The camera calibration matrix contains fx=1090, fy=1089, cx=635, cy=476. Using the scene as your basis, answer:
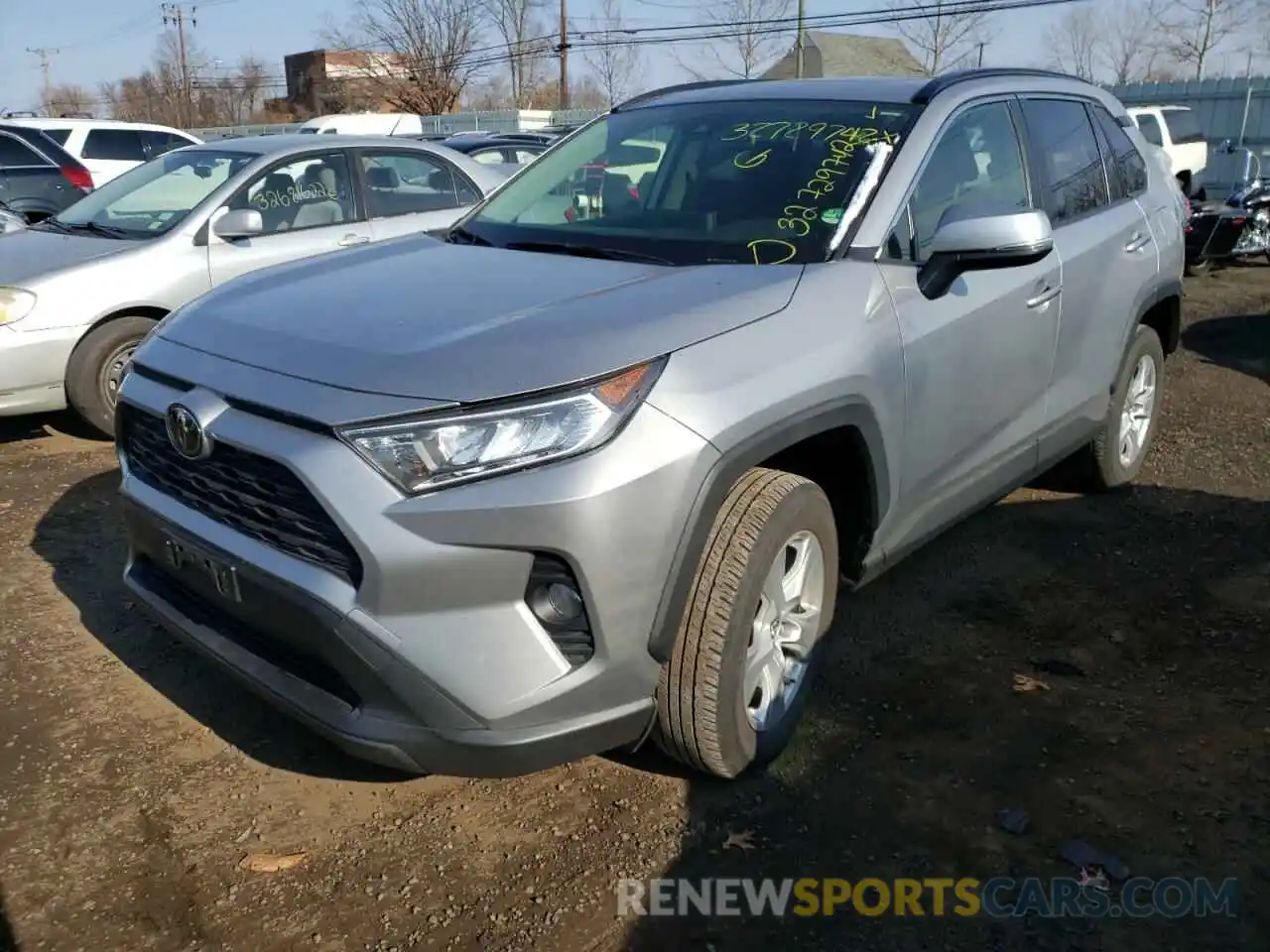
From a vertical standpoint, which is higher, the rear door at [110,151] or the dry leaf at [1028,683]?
the rear door at [110,151]

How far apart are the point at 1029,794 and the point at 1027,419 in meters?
1.49

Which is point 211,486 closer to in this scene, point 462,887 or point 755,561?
point 462,887

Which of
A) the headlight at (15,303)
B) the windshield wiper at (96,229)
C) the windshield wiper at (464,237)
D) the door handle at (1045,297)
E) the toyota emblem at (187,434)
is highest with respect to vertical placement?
the windshield wiper at (464,237)

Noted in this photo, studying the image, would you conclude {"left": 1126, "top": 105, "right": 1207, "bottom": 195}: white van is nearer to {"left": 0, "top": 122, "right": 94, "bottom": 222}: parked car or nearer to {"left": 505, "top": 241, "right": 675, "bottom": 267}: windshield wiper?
{"left": 0, "top": 122, "right": 94, "bottom": 222}: parked car

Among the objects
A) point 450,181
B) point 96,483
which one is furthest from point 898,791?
point 450,181

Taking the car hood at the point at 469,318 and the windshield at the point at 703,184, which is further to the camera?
the windshield at the point at 703,184

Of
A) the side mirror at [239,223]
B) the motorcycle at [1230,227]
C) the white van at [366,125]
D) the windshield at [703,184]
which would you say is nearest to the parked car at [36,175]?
the side mirror at [239,223]

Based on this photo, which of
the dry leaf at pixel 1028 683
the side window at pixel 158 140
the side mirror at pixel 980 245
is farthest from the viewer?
the side window at pixel 158 140

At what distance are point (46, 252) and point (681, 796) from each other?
484 centimetres

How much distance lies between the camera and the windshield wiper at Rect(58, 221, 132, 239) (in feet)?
19.8

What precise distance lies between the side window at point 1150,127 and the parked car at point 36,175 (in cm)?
1307

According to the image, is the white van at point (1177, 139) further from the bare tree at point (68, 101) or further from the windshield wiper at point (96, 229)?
the bare tree at point (68, 101)

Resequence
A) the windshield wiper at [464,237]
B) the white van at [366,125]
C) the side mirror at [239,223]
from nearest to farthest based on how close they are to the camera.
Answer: the windshield wiper at [464,237], the side mirror at [239,223], the white van at [366,125]

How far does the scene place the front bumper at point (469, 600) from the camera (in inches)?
87.6
